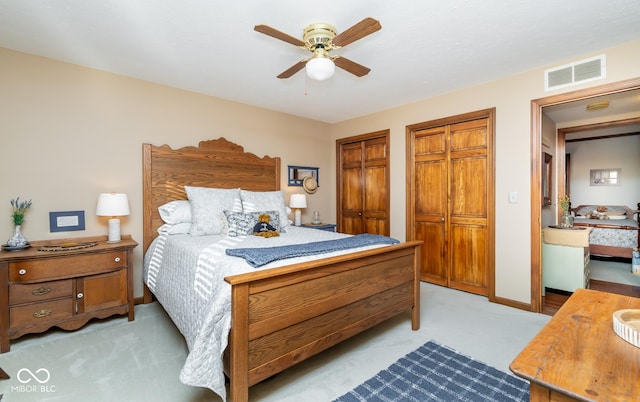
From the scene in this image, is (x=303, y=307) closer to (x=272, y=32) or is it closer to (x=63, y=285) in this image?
(x=272, y=32)

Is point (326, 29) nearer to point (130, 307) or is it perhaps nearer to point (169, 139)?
point (169, 139)

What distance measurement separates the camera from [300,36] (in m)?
2.31

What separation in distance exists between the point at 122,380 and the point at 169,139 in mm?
2464

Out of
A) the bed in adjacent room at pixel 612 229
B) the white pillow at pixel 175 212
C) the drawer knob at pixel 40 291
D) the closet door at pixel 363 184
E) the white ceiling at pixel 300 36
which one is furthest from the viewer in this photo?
the bed in adjacent room at pixel 612 229

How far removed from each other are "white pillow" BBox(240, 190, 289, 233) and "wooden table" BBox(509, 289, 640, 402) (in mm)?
2699

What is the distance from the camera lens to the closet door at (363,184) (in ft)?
14.5

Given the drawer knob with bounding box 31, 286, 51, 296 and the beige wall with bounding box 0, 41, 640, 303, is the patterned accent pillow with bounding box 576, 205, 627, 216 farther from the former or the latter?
the drawer knob with bounding box 31, 286, 51, 296

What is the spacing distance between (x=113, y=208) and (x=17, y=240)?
72 centimetres

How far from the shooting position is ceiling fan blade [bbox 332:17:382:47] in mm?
1667

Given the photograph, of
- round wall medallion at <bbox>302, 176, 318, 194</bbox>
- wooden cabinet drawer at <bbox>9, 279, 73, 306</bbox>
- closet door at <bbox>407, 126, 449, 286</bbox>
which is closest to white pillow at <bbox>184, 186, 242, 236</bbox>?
wooden cabinet drawer at <bbox>9, 279, 73, 306</bbox>

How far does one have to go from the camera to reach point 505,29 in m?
2.21

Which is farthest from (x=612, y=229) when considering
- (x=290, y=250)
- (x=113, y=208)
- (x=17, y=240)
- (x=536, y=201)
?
(x=17, y=240)

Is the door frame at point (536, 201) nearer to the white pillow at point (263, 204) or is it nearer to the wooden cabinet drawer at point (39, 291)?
the white pillow at point (263, 204)

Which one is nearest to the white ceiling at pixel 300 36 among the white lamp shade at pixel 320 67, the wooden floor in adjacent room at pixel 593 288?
the white lamp shade at pixel 320 67
